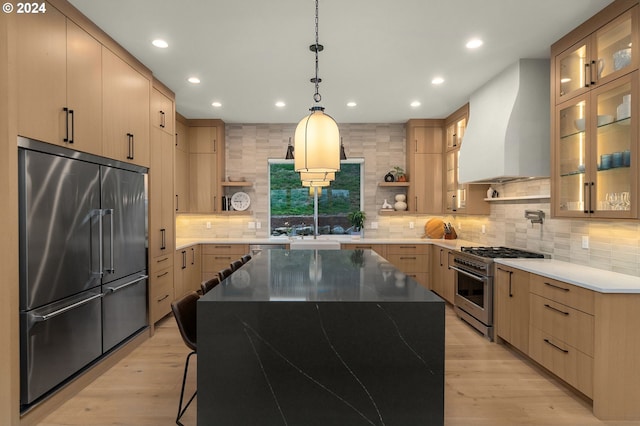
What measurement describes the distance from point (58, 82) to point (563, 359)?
416cm

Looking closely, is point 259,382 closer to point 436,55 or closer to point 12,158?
point 12,158

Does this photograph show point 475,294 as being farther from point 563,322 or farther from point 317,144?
point 317,144

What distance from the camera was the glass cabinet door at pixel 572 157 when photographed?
2818mm

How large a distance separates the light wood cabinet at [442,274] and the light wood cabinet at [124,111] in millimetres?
3948

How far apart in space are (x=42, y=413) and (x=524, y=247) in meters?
4.60

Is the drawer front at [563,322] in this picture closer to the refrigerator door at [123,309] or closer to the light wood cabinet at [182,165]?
the refrigerator door at [123,309]

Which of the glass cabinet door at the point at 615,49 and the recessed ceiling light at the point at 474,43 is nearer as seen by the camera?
the glass cabinet door at the point at 615,49

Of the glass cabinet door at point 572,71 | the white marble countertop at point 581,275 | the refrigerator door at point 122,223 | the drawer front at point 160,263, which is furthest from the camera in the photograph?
the drawer front at point 160,263

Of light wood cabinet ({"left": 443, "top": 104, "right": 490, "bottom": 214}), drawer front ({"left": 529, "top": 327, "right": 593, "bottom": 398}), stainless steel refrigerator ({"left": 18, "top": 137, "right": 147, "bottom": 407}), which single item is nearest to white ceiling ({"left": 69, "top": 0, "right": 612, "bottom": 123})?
light wood cabinet ({"left": 443, "top": 104, "right": 490, "bottom": 214})

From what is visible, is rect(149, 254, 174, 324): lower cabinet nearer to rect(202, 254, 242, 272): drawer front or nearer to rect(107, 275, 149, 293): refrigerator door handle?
rect(107, 275, 149, 293): refrigerator door handle

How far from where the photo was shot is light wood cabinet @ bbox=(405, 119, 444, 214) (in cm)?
564

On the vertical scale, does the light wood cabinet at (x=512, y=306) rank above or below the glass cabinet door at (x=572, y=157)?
below

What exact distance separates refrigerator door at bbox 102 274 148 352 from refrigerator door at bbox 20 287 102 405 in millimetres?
99

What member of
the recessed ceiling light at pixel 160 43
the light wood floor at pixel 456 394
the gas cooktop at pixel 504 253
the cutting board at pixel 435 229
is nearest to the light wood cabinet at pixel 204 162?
the recessed ceiling light at pixel 160 43
